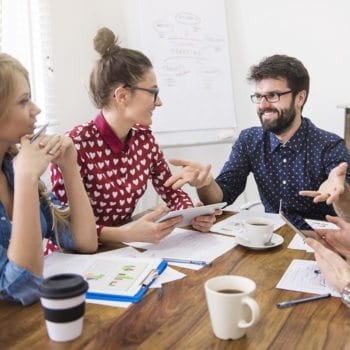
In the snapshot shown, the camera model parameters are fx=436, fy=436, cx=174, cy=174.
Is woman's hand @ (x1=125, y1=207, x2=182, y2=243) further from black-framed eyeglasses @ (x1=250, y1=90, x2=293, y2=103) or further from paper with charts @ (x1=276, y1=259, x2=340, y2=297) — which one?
black-framed eyeglasses @ (x1=250, y1=90, x2=293, y2=103)

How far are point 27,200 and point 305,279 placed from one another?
2.28 feet

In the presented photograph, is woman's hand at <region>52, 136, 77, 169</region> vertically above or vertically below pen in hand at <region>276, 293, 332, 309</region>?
above

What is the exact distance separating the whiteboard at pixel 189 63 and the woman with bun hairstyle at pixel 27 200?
5.36ft

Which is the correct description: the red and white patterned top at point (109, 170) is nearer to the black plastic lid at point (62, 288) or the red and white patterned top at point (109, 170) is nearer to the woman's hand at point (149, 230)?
the woman's hand at point (149, 230)

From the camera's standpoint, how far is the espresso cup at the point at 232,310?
2.47ft

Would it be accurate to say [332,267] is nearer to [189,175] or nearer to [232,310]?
[232,310]

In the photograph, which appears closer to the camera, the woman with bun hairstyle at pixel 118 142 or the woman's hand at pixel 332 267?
the woman's hand at pixel 332 267

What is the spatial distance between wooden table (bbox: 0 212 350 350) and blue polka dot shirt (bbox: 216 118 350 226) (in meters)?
0.96

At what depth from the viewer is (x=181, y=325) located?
0.85 m

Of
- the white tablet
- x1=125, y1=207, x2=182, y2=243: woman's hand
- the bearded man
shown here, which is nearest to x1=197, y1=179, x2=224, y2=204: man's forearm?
the bearded man

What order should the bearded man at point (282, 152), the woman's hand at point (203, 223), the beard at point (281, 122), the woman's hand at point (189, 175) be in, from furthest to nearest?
1. the beard at point (281, 122)
2. the bearded man at point (282, 152)
3. the woman's hand at point (189, 175)
4. the woman's hand at point (203, 223)

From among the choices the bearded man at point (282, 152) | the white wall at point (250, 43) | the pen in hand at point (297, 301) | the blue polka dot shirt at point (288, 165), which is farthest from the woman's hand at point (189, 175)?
the white wall at point (250, 43)

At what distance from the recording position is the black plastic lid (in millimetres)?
747

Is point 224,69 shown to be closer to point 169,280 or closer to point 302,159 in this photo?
point 302,159
